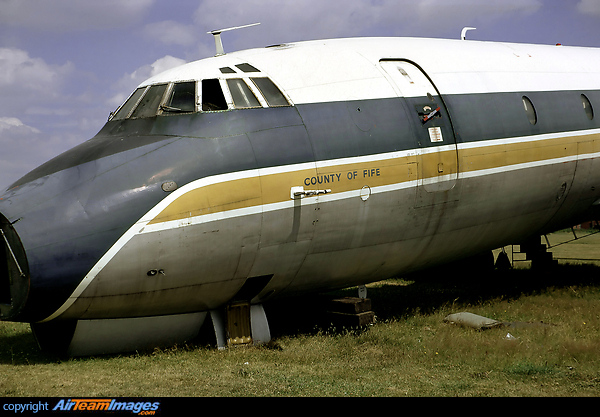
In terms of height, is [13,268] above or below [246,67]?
below

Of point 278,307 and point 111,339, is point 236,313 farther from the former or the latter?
point 278,307

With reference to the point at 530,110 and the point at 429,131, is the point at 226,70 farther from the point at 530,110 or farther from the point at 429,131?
the point at 530,110

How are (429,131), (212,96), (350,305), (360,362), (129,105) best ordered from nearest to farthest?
(360,362), (212,96), (129,105), (429,131), (350,305)

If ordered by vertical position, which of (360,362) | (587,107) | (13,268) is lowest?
(360,362)

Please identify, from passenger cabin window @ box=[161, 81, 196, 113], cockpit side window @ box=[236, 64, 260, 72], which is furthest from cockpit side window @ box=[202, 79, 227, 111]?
cockpit side window @ box=[236, 64, 260, 72]

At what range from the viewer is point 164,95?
10641 mm

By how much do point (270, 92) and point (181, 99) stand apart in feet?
4.86

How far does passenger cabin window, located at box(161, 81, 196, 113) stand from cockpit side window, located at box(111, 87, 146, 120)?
0.80 m

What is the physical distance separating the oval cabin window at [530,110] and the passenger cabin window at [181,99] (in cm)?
682

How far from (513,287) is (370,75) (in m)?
9.14

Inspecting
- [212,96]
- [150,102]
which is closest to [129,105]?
[150,102]

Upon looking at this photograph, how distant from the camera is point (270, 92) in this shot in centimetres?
1059

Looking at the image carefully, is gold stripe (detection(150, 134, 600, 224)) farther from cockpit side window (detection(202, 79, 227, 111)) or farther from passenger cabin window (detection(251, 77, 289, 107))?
cockpit side window (detection(202, 79, 227, 111))

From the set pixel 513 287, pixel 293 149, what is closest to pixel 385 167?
pixel 293 149
